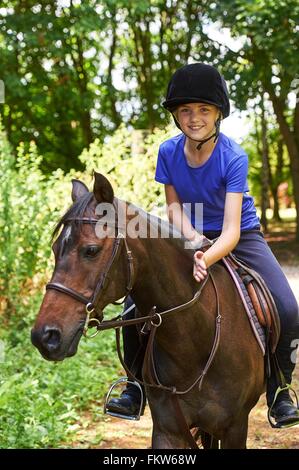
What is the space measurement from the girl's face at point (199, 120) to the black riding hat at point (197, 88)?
0.17 ft

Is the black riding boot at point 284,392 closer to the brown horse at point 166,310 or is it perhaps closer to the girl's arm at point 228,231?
the brown horse at point 166,310

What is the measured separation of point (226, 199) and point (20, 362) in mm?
4257

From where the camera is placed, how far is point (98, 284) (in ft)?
8.70

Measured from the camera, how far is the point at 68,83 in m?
17.6

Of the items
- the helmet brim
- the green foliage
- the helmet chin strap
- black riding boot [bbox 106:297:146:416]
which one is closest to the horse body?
black riding boot [bbox 106:297:146:416]

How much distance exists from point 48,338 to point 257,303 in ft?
4.51

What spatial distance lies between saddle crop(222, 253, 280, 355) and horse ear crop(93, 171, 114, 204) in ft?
3.33

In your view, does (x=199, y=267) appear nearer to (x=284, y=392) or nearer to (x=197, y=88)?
(x=197, y=88)

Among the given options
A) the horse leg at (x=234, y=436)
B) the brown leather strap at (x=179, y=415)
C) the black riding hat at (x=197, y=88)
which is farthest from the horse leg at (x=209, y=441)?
the black riding hat at (x=197, y=88)

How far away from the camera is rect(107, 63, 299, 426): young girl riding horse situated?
3312 millimetres

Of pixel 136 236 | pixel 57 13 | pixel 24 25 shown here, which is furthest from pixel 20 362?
pixel 57 13

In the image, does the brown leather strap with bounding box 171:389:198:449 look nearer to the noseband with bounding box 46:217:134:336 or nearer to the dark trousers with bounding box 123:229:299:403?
the dark trousers with bounding box 123:229:299:403

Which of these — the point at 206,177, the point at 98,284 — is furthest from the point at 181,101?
the point at 98,284

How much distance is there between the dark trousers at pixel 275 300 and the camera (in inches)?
142
